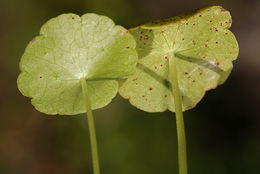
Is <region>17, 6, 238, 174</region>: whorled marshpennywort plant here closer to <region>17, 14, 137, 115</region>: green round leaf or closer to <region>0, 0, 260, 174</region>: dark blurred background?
<region>17, 14, 137, 115</region>: green round leaf

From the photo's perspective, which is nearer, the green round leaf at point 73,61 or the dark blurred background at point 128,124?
the green round leaf at point 73,61

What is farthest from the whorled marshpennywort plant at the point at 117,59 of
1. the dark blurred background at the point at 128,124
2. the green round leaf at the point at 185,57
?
the dark blurred background at the point at 128,124

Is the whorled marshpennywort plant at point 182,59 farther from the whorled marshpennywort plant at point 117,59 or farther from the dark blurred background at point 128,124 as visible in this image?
the dark blurred background at point 128,124

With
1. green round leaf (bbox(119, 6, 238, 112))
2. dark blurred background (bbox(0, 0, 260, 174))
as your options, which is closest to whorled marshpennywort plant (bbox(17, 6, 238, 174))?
green round leaf (bbox(119, 6, 238, 112))

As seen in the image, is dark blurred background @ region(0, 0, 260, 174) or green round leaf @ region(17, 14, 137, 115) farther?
dark blurred background @ region(0, 0, 260, 174)

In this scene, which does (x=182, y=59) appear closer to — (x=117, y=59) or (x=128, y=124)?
(x=117, y=59)

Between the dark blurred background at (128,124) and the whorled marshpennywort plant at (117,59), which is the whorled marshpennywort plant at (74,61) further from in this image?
the dark blurred background at (128,124)
